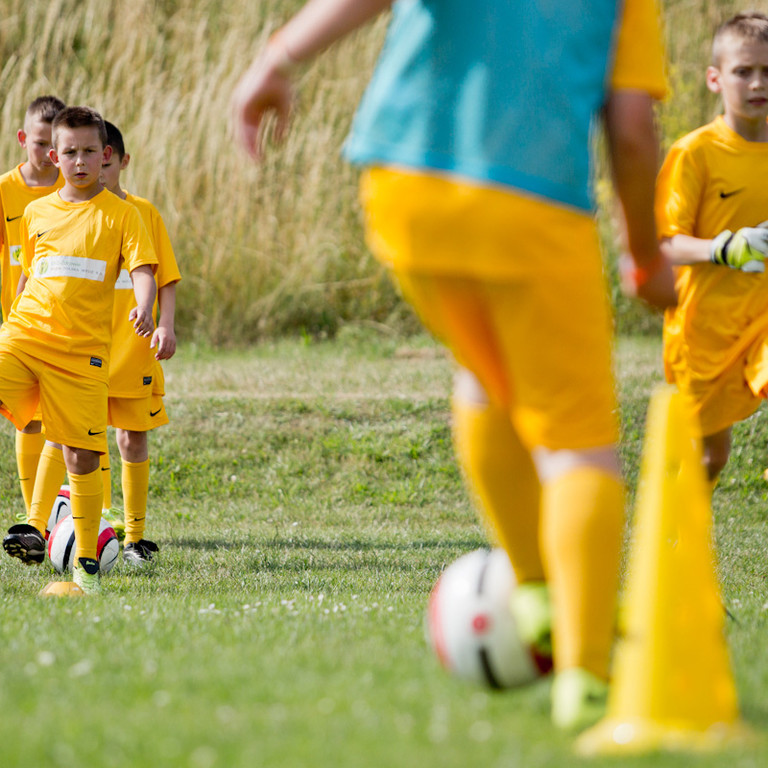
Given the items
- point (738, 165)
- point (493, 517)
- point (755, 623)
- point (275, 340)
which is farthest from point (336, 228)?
point (493, 517)

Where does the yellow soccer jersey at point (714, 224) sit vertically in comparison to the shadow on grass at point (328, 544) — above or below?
above

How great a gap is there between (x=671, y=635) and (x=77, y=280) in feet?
12.4

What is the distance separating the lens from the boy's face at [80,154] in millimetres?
5520

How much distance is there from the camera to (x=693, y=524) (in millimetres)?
2703

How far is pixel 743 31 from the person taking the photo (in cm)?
479

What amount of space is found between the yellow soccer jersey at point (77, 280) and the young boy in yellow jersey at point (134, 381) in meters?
0.93

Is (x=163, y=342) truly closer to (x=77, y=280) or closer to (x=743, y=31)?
(x=77, y=280)

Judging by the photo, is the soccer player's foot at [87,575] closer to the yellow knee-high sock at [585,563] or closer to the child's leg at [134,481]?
the child's leg at [134,481]

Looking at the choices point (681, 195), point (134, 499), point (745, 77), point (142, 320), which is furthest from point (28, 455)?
point (745, 77)

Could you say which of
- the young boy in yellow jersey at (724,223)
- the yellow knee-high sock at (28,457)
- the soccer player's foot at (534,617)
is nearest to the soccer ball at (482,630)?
the soccer player's foot at (534,617)

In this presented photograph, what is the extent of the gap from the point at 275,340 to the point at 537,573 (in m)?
10.3

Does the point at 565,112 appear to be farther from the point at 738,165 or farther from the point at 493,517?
the point at 738,165

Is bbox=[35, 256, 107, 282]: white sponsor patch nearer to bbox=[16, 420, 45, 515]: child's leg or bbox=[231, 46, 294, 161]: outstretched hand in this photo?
A: bbox=[16, 420, 45, 515]: child's leg

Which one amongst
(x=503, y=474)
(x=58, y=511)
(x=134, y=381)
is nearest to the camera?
(x=503, y=474)
